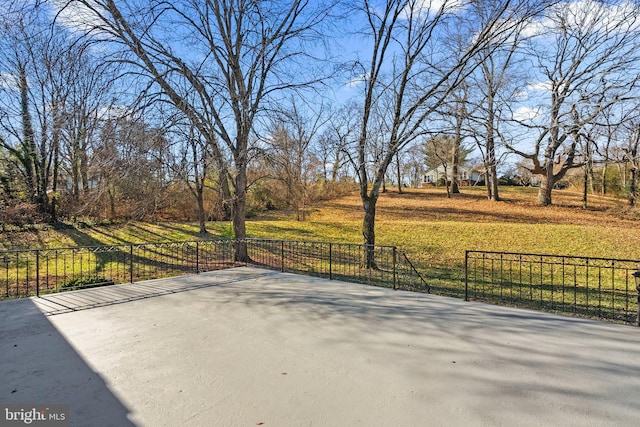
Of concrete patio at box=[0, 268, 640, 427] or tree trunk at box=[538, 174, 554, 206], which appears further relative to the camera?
tree trunk at box=[538, 174, 554, 206]

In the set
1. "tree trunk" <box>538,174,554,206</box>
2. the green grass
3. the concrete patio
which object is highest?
"tree trunk" <box>538,174,554,206</box>

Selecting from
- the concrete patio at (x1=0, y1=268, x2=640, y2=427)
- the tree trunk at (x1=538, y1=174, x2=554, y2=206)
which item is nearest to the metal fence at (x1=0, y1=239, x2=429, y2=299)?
the concrete patio at (x1=0, y1=268, x2=640, y2=427)

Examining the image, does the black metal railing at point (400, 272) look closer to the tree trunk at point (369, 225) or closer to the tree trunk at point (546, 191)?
the tree trunk at point (369, 225)

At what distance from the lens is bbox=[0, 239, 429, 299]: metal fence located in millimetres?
8227

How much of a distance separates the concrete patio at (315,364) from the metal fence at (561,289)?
2015 mm

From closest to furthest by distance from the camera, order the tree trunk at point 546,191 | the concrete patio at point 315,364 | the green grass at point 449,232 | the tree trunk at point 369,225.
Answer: the concrete patio at point 315,364
the tree trunk at point 369,225
the green grass at point 449,232
the tree trunk at point 546,191

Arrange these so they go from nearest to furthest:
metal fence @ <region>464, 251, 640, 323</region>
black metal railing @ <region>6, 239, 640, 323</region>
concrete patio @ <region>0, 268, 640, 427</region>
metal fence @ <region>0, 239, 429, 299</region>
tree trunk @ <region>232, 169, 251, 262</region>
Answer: concrete patio @ <region>0, 268, 640, 427</region> < metal fence @ <region>464, 251, 640, 323</region> < black metal railing @ <region>6, 239, 640, 323</region> < metal fence @ <region>0, 239, 429, 299</region> < tree trunk @ <region>232, 169, 251, 262</region>

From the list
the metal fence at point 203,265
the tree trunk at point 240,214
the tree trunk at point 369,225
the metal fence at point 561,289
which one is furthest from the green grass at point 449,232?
the tree trunk at point 240,214

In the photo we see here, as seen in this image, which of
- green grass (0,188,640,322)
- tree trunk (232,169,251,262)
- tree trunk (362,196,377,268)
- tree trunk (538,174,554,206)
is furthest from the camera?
tree trunk (538,174,554,206)

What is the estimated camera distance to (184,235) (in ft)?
47.8

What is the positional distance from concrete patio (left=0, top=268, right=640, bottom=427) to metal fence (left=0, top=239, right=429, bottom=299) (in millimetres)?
2909

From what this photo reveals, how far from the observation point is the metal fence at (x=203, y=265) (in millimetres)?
8227

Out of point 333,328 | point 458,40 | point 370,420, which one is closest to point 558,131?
point 458,40

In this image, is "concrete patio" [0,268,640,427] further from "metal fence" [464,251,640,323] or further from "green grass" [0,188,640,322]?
"green grass" [0,188,640,322]
